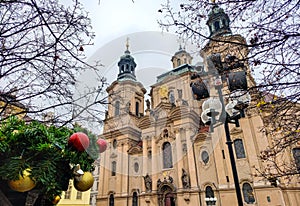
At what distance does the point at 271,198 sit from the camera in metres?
16.5

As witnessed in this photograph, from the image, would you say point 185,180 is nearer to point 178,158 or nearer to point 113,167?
point 178,158

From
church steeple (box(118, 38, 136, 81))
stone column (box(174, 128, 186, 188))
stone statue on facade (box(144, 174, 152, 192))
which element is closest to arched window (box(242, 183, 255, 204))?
stone column (box(174, 128, 186, 188))

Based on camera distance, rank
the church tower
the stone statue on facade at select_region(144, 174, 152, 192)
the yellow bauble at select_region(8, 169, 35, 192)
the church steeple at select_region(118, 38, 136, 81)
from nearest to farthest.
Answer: the yellow bauble at select_region(8, 169, 35, 192) < the stone statue on facade at select_region(144, 174, 152, 192) < the church tower < the church steeple at select_region(118, 38, 136, 81)

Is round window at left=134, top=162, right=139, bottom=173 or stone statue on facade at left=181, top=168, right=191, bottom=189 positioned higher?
round window at left=134, top=162, right=139, bottom=173

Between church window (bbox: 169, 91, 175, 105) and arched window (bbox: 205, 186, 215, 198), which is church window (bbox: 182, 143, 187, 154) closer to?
arched window (bbox: 205, 186, 215, 198)

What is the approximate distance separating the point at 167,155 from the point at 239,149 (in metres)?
7.00

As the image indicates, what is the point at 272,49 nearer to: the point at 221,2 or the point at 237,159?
the point at 221,2

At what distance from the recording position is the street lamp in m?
4.23

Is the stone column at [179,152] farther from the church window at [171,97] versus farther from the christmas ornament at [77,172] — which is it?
the christmas ornament at [77,172]

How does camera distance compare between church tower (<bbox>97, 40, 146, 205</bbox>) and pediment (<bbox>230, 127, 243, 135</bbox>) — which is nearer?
pediment (<bbox>230, 127, 243, 135</bbox>)

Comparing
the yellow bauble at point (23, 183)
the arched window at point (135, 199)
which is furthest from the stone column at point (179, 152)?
the yellow bauble at point (23, 183)

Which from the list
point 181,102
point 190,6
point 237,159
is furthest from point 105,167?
point 190,6

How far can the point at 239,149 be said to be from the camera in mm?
19172

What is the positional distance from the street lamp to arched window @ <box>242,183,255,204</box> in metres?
13.9
